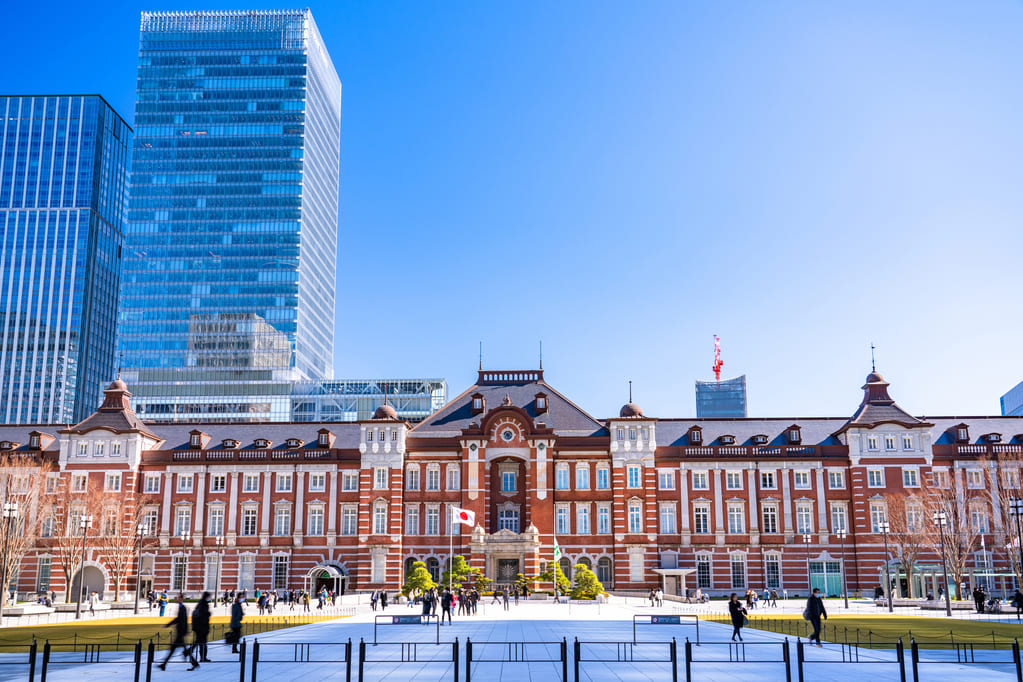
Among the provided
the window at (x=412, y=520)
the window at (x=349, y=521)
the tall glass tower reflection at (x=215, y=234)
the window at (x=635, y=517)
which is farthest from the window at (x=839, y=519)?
the tall glass tower reflection at (x=215, y=234)

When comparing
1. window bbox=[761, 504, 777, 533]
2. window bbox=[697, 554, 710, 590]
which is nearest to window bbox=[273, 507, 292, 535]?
window bbox=[697, 554, 710, 590]

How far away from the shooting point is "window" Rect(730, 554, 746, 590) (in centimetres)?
7881

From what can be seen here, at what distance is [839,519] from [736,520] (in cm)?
869

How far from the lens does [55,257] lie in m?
182

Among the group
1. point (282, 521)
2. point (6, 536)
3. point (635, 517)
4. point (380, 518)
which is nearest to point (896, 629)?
point (635, 517)

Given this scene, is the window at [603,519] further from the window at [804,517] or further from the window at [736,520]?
the window at [804,517]

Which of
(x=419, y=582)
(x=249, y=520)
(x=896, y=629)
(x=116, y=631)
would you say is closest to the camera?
(x=896, y=629)

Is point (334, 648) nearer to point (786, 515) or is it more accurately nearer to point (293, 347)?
point (786, 515)

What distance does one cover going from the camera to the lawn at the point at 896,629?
35938mm

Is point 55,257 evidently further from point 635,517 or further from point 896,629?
point 896,629

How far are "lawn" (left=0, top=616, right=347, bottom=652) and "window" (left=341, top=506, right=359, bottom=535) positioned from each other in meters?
26.6

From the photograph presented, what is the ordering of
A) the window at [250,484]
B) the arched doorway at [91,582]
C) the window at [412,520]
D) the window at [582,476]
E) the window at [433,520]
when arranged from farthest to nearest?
the window at [250,484] < the window at [582,476] < the window at [412,520] < the window at [433,520] < the arched doorway at [91,582]

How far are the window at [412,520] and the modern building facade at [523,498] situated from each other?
0.41ft

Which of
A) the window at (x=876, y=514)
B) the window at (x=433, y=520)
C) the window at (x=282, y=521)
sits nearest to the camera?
the window at (x=876, y=514)
